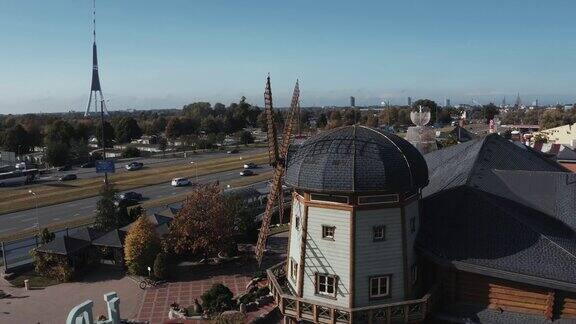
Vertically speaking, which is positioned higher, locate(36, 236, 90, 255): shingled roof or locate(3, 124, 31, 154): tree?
locate(3, 124, 31, 154): tree

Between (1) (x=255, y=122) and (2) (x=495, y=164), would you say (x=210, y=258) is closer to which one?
(2) (x=495, y=164)

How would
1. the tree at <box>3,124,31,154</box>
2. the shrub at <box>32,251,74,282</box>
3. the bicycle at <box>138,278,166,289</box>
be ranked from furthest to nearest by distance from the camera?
1. the tree at <box>3,124,31,154</box>
2. the shrub at <box>32,251,74,282</box>
3. the bicycle at <box>138,278,166,289</box>

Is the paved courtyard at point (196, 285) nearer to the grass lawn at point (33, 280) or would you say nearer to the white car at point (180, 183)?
the grass lawn at point (33, 280)

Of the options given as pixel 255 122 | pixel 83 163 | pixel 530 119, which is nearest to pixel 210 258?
pixel 83 163

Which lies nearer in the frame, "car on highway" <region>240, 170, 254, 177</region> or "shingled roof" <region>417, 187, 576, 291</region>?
"shingled roof" <region>417, 187, 576, 291</region>

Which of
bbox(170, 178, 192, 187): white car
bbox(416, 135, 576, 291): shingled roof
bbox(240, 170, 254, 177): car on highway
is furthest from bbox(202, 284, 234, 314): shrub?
bbox(240, 170, 254, 177): car on highway

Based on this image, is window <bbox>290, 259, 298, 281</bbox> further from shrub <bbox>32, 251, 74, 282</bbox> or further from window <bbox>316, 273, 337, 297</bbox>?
shrub <bbox>32, 251, 74, 282</bbox>

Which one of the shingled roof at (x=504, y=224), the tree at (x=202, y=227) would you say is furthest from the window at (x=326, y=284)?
the tree at (x=202, y=227)
